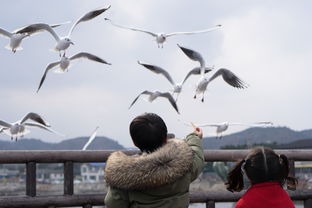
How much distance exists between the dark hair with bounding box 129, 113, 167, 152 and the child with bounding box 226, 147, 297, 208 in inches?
20.4

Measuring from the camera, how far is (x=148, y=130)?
341cm

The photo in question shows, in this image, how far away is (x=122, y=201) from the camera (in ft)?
11.4

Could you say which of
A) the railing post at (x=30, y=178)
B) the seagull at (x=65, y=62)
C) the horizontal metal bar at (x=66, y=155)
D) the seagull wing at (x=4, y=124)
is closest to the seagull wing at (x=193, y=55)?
the seagull at (x=65, y=62)

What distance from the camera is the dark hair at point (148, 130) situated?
3412mm

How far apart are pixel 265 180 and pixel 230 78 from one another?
622 cm

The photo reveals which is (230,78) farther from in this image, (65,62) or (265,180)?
(265,180)

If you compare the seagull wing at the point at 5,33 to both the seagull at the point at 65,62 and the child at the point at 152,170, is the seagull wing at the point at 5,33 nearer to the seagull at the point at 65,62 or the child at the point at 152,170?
the seagull at the point at 65,62

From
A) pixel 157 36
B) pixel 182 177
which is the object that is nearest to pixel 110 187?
pixel 182 177

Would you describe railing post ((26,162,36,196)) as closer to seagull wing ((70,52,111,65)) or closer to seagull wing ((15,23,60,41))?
seagull wing ((15,23,60,41))

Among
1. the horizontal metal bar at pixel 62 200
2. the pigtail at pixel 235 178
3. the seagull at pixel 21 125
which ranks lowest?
the horizontal metal bar at pixel 62 200

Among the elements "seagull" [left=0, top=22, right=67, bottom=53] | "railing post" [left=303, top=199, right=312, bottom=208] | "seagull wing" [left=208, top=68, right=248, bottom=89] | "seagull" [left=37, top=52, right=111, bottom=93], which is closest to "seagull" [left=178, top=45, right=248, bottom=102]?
"seagull wing" [left=208, top=68, right=248, bottom=89]

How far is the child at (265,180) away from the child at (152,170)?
313 mm

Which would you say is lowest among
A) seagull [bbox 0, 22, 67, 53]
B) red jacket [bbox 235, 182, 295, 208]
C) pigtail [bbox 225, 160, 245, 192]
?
red jacket [bbox 235, 182, 295, 208]

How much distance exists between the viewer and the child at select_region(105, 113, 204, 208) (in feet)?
10.9
